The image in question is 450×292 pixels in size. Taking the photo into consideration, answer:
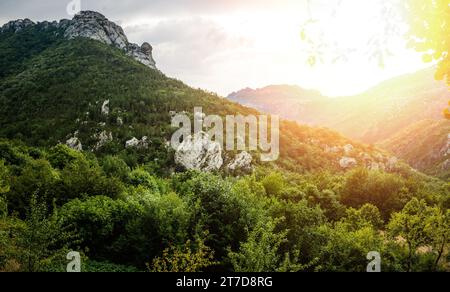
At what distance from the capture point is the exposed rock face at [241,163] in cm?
5362

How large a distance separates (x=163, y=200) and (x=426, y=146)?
153 metres

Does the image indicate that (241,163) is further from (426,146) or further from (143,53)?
(426,146)

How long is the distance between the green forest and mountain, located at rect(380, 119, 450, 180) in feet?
205

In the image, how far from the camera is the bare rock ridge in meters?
116

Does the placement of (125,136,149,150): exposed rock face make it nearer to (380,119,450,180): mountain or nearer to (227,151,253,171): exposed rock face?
(227,151,253,171): exposed rock face

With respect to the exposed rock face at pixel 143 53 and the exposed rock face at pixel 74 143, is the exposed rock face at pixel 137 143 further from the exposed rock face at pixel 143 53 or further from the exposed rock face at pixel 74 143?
the exposed rock face at pixel 143 53

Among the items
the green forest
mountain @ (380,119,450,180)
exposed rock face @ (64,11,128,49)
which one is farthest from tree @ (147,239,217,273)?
mountain @ (380,119,450,180)

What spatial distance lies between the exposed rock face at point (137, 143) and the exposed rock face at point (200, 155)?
271 inches

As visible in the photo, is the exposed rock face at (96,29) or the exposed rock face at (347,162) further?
the exposed rock face at (96,29)

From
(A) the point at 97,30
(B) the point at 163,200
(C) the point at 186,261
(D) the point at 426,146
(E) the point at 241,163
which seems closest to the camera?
(C) the point at 186,261

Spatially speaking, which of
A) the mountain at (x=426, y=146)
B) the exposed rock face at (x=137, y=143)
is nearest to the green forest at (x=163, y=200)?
the exposed rock face at (x=137, y=143)

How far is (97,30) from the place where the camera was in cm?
11956

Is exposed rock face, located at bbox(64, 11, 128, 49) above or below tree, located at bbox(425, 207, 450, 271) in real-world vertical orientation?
above

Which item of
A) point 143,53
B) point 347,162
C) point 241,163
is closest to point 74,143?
point 241,163
